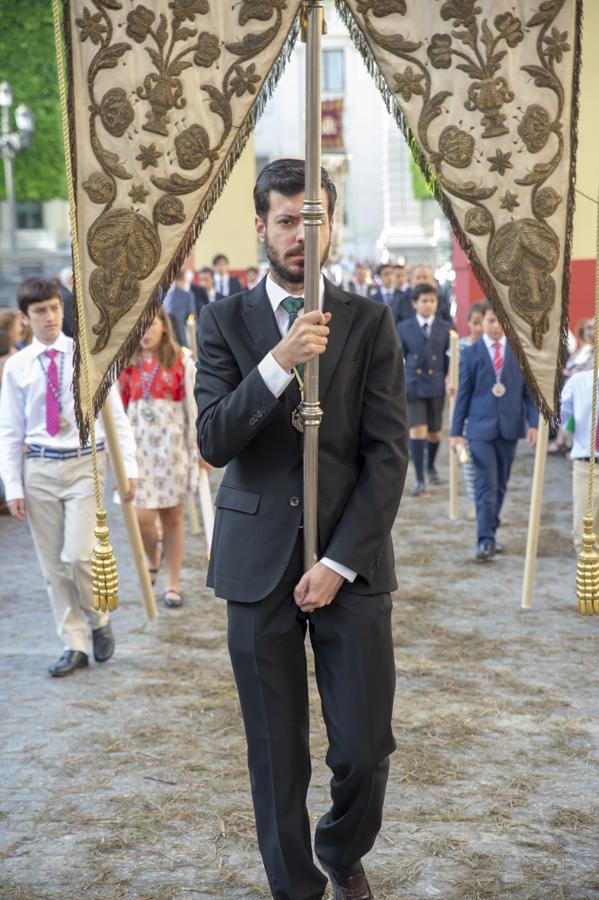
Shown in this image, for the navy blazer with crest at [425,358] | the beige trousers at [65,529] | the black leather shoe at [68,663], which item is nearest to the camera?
the beige trousers at [65,529]

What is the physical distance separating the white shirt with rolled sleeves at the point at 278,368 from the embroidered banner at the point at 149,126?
521mm

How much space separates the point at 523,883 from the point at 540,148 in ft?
7.98

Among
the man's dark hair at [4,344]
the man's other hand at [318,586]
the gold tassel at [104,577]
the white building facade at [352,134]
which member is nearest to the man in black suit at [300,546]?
the man's other hand at [318,586]

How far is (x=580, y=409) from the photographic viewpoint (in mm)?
7656

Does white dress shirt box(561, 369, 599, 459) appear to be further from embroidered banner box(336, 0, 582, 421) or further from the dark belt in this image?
embroidered banner box(336, 0, 582, 421)

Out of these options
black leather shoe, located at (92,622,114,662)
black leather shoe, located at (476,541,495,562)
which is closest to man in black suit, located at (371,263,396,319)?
black leather shoe, located at (476,541,495,562)

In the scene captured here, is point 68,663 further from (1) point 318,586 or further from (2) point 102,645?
(1) point 318,586

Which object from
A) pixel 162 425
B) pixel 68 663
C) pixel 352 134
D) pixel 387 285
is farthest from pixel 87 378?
pixel 352 134

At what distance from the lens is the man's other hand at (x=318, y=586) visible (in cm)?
352

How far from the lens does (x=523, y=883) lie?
4.14 meters

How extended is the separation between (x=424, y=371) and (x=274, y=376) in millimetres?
8745

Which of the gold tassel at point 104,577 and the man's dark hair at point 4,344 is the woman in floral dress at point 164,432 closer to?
the man's dark hair at point 4,344

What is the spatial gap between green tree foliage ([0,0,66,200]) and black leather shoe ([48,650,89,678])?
984 inches

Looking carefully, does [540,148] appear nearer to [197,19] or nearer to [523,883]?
[197,19]
